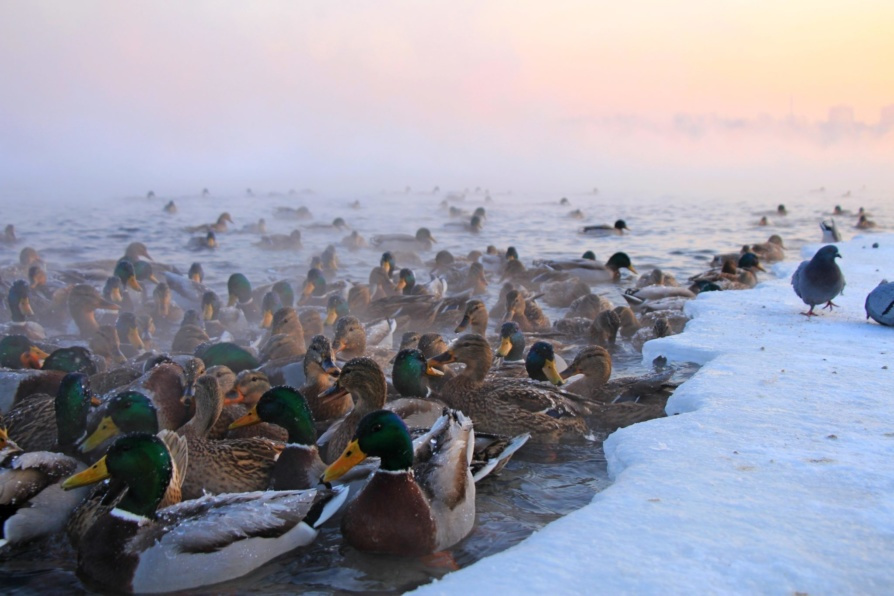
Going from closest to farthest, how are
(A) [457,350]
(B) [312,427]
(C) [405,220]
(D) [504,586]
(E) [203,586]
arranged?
(D) [504,586] < (E) [203,586] < (B) [312,427] < (A) [457,350] < (C) [405,220]

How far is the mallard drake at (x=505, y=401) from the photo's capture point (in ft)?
20.0

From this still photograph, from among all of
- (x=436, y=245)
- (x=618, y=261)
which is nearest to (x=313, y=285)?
(x=618, y=261)

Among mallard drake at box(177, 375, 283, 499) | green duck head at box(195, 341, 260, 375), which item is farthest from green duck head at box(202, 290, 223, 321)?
mallard drake at box(177, 375, 283, 499)

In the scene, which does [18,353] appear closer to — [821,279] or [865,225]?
[821,279]

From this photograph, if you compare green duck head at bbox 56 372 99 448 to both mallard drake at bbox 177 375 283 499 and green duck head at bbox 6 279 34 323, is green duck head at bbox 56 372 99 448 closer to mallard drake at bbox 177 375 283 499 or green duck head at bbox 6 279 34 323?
mallard drake at bbox 177 375 283 499

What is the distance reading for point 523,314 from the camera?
428 inches

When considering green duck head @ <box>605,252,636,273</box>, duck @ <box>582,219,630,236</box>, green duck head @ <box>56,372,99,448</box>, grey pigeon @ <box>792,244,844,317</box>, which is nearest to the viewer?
green duck head @ <box>56,372,99,448</box>

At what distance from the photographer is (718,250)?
65.0 ft

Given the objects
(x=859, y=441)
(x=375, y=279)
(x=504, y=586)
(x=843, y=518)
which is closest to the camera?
(x=504, y=586)

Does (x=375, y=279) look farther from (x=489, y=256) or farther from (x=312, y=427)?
(x=312, y=427)

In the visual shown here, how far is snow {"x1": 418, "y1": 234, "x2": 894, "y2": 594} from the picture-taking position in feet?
10.1

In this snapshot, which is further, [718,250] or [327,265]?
[718,250]

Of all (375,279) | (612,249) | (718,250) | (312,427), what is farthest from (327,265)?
(312,427)

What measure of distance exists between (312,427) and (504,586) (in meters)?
2.18
